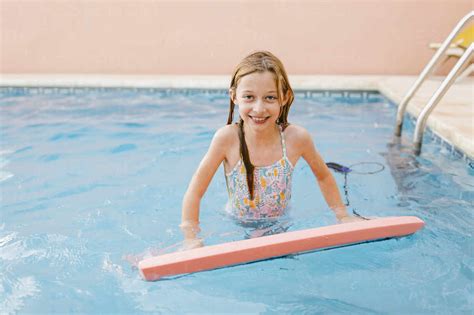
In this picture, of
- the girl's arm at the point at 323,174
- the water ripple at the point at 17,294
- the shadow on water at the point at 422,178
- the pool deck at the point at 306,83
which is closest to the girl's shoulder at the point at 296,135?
the girl's arm at the point at 323,174

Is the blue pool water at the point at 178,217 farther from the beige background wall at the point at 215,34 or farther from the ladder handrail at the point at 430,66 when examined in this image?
the beige background wall at the point at 215,34

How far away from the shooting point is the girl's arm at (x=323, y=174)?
119 inches

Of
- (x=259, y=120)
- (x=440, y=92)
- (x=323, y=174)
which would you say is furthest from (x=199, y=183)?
(x=440, y=92)

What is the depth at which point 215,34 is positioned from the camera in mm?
9383

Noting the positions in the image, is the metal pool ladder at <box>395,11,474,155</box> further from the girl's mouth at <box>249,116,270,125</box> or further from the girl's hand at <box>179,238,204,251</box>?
the girl's hand at <box>179,238,204,251</box>

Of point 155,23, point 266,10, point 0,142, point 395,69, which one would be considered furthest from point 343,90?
point 0,142

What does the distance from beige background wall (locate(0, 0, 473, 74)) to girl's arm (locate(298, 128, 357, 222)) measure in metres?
6.40

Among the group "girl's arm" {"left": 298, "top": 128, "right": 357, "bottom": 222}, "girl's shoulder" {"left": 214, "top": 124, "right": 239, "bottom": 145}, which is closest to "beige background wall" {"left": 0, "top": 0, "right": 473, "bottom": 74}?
"girl's arm" {"left": 298, "top": 128, "right": 357, "bottom": 222}

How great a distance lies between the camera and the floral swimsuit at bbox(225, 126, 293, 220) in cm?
302

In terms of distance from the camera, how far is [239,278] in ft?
8.62

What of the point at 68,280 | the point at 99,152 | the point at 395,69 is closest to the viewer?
the point at 68,280

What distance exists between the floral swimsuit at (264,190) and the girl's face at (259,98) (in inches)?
11.3

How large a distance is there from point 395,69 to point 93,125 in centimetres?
504

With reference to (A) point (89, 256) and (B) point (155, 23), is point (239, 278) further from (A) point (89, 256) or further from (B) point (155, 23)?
(B) point (155, 23)
